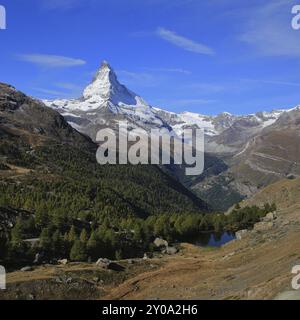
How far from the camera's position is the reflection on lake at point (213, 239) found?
503 ft

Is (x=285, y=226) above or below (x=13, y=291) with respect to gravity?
above

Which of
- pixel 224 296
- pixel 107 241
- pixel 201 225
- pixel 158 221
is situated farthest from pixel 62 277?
pixel 201 225

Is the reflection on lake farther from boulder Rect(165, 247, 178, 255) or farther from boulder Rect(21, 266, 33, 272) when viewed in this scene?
boulder Rect(21, 266, 33, 272)

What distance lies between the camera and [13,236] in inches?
3851

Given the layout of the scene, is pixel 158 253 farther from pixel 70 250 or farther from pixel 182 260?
pixel 70 250

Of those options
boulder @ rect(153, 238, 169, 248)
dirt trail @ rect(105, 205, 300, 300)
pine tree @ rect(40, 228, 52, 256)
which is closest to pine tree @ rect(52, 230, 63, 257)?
pine tree @ rect(40, 228, 52, 256)

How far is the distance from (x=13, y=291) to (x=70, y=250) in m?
32.1

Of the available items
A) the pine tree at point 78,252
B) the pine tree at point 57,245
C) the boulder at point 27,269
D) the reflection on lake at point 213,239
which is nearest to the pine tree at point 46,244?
the pine tree at point 57,245

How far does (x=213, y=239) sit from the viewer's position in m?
165

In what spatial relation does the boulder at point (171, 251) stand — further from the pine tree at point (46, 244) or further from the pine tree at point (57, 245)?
the pine tree at point (46, 244)

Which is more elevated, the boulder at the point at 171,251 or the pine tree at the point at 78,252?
the pine tree at the point at 78,252

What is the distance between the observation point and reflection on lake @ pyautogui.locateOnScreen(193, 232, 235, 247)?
15321 centimetres

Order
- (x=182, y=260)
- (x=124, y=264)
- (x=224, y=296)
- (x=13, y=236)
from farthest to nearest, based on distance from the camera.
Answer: (x=182, y=260)
(x=13, y=236)
(x=124, y=264)
(x=224, y=296)

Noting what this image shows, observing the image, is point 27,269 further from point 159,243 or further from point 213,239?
point 213,239
